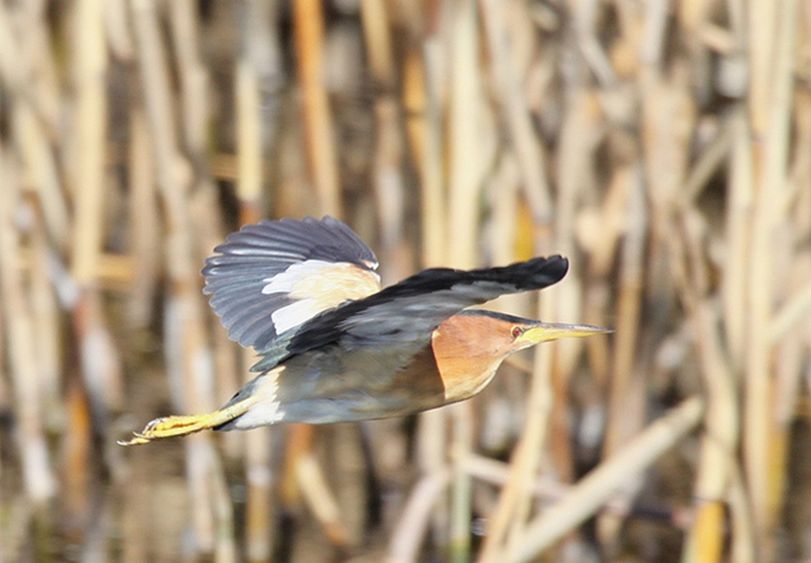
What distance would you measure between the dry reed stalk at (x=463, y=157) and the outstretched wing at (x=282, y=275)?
2.59ft

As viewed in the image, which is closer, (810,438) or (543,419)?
(543,419)

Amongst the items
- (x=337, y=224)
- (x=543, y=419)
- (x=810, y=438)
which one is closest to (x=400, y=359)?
(x=337, y=224)

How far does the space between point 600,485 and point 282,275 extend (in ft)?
4.52

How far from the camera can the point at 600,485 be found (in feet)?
13.5

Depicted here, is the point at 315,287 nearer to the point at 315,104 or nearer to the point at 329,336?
the point at 329,336

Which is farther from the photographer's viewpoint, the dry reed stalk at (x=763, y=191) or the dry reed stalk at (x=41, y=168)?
the dry reed stalk at (x=41, y=168)

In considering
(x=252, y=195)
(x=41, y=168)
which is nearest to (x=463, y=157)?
(x=252, y=195)

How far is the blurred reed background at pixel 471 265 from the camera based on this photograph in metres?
4.00

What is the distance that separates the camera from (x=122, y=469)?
16.5 ft

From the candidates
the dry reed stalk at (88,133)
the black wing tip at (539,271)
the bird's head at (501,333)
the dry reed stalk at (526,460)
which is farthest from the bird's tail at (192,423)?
the dry reed stalk at (88,133)

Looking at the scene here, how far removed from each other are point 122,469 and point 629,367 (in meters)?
1.67

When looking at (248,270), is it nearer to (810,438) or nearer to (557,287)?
(557,287)

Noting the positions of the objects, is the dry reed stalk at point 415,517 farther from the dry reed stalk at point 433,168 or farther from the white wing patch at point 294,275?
the white wing patch at point 294,275

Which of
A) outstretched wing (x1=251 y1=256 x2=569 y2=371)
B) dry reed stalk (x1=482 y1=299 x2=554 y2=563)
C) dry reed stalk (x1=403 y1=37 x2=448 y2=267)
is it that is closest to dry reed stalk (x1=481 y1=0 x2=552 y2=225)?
dry reed stalk (x1=403 y1=37 x2=448 y2=267)
